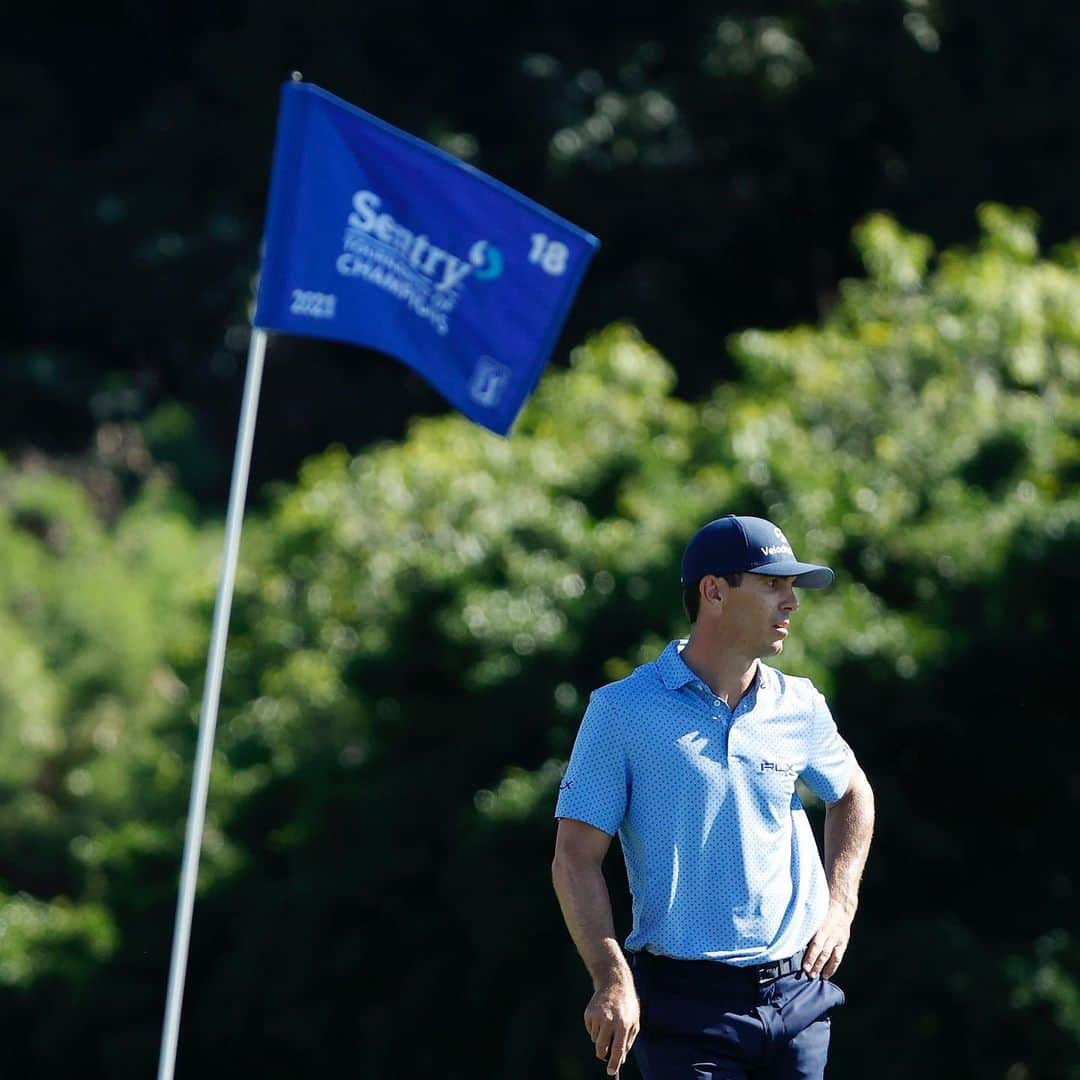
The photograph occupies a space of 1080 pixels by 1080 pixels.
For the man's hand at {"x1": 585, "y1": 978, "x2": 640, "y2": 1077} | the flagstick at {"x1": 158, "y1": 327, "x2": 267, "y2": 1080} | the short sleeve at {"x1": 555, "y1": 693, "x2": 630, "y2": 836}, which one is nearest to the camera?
the man's hand at {"x1": 585, "y1": 978, "x2": 640, "y2": 1077}

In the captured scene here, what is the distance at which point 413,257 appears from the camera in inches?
295

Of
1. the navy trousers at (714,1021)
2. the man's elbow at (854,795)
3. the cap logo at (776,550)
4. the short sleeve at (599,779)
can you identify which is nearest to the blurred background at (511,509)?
the man's elbow at (854,795)

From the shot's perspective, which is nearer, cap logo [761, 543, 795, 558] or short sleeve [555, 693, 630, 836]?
short sleeve [555, 693, 630, 836]

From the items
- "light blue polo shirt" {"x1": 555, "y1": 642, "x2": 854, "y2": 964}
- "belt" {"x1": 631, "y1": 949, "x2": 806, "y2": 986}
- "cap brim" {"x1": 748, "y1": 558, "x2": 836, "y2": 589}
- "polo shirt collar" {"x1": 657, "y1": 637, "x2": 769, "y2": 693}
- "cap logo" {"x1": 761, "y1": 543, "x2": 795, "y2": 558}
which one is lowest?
"belt" {"x1": 631, "y1": 949, "x2": 806, "y2": 986}

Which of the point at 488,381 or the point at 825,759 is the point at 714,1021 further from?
the point at 488,381

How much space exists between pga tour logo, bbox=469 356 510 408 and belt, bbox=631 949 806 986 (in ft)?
10.5

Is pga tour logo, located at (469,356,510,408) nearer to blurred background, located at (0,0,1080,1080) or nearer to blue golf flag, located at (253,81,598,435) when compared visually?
blue golf flag, located at (253,81,598,435)

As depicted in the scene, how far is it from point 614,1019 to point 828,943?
610 mm

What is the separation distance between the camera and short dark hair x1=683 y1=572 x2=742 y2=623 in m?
4.54

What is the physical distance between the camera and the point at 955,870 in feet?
38.0

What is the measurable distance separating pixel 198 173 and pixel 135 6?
4970 millimetres

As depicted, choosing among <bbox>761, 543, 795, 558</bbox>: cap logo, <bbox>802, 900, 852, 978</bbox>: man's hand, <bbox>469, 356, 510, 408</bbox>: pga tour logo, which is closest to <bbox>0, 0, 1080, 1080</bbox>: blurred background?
<bbox>469, 356, 510, 408</bbox>: pga tour logo

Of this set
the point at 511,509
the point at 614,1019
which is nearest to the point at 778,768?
the point at 614,1019

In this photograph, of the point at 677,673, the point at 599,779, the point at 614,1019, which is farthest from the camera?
the point at 677,673
